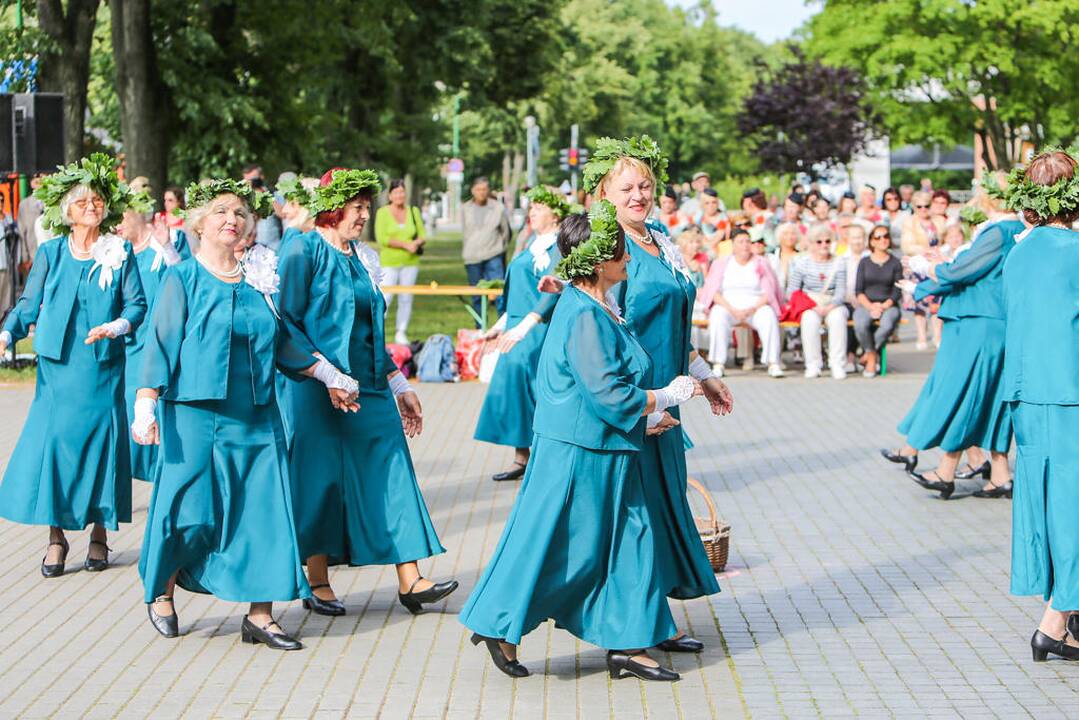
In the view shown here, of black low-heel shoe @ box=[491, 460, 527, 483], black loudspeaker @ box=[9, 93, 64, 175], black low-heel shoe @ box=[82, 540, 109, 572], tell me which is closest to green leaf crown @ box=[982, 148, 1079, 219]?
black low-heel shoe @ box=[82, 540, 109, 572]

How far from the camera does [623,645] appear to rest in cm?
621

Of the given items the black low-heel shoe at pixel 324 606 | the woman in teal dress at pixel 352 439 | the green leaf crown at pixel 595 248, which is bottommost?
the black low-heel shoe at pixel 324 606

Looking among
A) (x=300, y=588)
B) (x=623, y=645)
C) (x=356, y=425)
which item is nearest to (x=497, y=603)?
(x=623, y=645)

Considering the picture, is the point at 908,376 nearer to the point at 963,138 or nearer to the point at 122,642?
the point at 122,642

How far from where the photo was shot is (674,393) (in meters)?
6.22

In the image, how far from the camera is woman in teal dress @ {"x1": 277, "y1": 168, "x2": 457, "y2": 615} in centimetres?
734

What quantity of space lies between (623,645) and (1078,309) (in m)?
2.19

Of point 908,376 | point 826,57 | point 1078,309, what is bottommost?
point 908,376

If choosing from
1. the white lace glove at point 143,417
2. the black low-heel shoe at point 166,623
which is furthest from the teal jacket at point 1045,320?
the black low-heel shoe at point 166,623

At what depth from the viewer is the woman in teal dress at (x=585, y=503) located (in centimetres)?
617

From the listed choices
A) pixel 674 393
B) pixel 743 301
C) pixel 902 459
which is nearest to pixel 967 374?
pixel 902 459

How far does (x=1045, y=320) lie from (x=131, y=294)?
4.27m

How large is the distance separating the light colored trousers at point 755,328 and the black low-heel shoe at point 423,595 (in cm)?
1070

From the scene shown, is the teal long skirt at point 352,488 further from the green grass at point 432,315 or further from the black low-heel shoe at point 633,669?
the green grass at point 432,315
